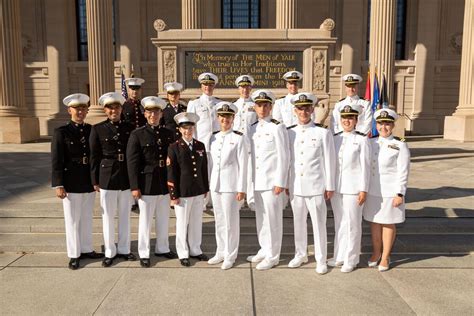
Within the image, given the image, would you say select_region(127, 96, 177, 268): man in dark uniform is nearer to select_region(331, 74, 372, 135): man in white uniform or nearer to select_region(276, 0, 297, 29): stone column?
select_region(331, 74, 372, 135): man in white uniform

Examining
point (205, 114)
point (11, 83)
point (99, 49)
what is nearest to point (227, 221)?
point (205, 114)

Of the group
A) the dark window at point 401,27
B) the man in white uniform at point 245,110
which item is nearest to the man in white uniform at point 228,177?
the man in white uniform at point 245,110

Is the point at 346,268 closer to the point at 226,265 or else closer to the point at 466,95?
the point at 226,265

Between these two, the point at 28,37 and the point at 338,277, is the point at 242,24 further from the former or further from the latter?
the point at 338,277

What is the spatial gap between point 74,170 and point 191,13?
38.9 ft

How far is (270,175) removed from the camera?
5.13 m

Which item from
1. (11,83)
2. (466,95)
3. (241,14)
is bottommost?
(466,95)

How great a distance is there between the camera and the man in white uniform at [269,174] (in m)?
5.04

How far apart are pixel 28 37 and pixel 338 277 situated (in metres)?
26.2

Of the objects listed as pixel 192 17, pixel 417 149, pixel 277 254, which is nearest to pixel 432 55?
pixel 417 149

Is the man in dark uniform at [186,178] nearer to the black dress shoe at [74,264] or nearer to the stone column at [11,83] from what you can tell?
the black dress shoe at [74,264]

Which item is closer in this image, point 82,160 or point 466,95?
point 82,160

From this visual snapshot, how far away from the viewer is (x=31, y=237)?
6250mm

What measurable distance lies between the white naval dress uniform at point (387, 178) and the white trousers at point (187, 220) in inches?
90.9
